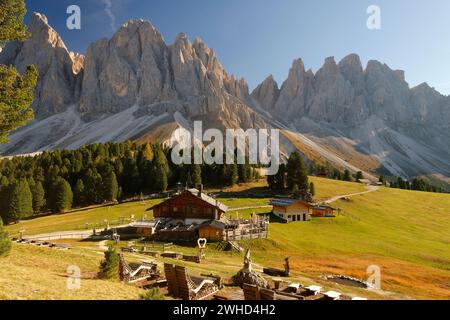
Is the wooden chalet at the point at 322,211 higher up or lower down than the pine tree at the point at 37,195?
lower down

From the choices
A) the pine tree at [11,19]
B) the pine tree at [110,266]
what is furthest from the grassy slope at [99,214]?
the pine tree at [11,19]

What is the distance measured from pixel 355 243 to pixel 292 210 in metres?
16.7

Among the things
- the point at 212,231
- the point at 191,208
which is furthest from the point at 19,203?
the point at 212,231

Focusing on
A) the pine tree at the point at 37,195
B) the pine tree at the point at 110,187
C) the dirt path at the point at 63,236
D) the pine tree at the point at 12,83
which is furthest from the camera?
the pine tree at the point at 110,187

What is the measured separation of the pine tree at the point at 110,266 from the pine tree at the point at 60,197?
218ft

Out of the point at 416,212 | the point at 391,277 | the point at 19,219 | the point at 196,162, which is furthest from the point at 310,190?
the point at 19,219

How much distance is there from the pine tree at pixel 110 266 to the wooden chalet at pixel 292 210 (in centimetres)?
5027

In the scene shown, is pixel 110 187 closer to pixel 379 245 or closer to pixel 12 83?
pixel 379 245

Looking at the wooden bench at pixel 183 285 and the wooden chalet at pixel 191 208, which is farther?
the wooden chalet at pixel 191 208

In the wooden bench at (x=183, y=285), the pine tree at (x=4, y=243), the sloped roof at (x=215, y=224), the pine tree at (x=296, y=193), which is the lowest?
the sloped roof at (x=215, y=224)

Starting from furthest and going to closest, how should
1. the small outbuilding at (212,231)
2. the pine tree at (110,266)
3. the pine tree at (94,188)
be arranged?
the pine tree at (94,188)
the small outbuilding at (212,231)
the pine tree at (110,266)

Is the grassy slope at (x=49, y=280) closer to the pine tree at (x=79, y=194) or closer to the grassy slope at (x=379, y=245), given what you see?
the grassy slope at (x=379, y=245)

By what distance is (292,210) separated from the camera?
68375mm

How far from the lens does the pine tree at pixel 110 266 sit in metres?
19.6
